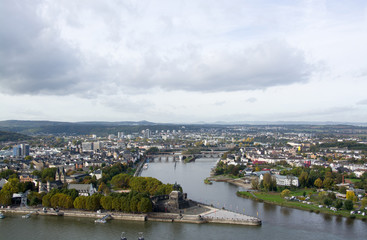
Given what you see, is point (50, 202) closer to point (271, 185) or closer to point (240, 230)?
point (240, 230)

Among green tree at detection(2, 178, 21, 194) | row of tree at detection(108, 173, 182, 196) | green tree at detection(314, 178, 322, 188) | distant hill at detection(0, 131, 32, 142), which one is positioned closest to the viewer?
row of tree at detection(108, 173, 182, 196)

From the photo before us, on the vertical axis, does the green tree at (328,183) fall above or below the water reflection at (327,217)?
above

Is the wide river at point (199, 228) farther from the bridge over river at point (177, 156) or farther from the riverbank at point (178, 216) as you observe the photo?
the bridge over river at point (177, 156)

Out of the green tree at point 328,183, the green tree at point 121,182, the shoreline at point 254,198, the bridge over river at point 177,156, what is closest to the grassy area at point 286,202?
the shoreline at point 254,198

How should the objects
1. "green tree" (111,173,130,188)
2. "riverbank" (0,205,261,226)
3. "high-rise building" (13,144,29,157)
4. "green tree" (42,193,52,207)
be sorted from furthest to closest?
"high-rise building" (13,144,29,157)
"green tree" (111,173,130,188)
"green tree" (42,193,52,207)
"riverbank" (0,205,261,226)

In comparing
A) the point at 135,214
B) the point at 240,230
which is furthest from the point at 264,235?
the point at 135,214

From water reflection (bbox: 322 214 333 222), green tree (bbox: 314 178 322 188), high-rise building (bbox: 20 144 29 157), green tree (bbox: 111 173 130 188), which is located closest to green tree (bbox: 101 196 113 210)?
green tree (bbox: 111 173 130 188)

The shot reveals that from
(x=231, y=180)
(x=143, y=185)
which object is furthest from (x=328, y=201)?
(x=231, y=180)

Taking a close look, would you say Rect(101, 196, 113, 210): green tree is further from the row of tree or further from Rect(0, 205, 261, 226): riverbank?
the row of tree
